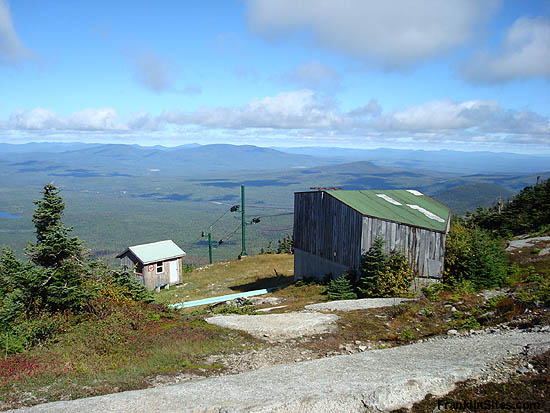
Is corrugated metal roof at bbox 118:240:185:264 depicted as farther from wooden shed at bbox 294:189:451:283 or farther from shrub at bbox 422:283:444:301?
shrub at bbox 422:283:444:301

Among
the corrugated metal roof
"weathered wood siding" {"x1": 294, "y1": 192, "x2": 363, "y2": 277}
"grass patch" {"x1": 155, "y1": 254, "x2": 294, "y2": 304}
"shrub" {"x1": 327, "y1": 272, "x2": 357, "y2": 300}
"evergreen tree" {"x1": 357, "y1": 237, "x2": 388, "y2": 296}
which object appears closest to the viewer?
"shrub" {"x1": 327, "y1": 272, "x2": 357, "y2": 300}

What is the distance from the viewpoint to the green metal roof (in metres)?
25.6

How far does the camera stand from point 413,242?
2395 centimetres

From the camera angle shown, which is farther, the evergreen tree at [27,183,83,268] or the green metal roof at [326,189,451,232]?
the green metal roof at [326,189,451,232]

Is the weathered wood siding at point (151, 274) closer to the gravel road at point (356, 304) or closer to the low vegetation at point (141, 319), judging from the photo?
the low vegetation at point (141, 319)

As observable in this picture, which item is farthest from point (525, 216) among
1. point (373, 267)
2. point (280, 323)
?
point (280, 323)

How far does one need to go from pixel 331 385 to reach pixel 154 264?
113 ft

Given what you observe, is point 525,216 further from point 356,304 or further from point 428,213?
point 356,304

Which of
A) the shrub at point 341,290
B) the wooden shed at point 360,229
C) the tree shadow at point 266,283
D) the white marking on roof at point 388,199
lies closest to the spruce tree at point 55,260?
the shrub at point 341,290

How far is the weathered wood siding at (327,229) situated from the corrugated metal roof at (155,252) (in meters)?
16.4

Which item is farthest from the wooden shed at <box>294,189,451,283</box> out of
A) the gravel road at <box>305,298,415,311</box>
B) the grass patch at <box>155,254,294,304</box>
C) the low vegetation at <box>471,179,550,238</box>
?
the low vegetation at <box>471,179,550,238</box>

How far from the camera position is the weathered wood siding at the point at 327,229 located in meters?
25.0

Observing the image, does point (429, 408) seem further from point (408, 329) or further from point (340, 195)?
point (340, 195)

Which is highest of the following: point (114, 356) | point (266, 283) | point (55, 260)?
point (55, 260)
